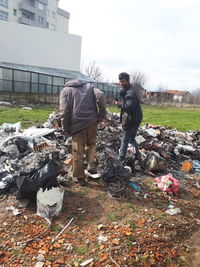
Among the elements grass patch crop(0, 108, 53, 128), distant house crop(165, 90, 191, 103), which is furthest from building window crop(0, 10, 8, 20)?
grass patch crop(0, 108, 53, 128)

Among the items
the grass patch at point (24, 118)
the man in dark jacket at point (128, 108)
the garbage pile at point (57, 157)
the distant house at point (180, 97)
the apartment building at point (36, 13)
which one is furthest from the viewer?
the distant house at point (180, 97)

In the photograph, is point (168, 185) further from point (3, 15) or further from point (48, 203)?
point (3, 15)

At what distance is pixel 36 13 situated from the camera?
43.5m

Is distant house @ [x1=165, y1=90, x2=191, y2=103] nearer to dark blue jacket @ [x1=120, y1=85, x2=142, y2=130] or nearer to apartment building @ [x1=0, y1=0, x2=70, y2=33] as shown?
apartment building @ [x1=0, y1=0, x2=70, y2=33]

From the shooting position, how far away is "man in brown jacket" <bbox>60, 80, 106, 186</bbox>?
354cm

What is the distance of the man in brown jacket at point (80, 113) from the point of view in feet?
11.6

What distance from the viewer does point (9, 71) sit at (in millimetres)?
17984

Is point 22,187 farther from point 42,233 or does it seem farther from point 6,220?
point 42,233

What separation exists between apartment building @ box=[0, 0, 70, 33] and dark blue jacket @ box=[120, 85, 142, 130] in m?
44.8

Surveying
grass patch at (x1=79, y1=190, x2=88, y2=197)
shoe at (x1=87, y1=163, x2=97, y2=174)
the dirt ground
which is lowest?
the dirt ground

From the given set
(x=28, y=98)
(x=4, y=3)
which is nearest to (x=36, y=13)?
(x=4, y=3)

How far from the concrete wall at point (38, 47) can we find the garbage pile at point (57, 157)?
71.2 ft

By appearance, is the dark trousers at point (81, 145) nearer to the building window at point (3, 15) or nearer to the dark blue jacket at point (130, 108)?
the dark blue jacket at point (130, 108)

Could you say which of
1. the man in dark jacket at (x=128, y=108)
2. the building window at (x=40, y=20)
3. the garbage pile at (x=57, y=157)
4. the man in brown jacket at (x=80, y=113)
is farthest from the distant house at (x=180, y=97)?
the man in brown jacket at (x=80, y=113)
